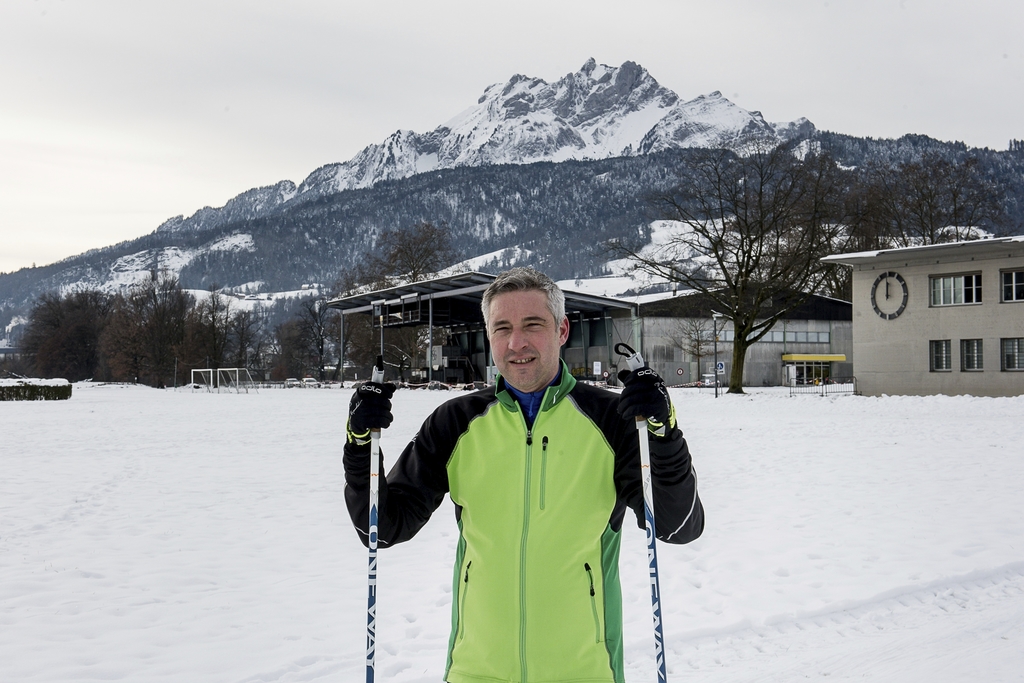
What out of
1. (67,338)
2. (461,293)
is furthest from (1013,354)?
(67,338)

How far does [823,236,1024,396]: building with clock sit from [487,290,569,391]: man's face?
35.3 metres

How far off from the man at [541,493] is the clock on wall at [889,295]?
37209mm

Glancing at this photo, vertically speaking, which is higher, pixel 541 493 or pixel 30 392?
pixel 541 493

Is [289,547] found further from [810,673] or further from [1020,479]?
[1020,479]

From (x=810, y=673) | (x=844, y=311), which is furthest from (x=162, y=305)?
(x=810, y=673)

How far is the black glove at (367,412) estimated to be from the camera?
2.76 metres

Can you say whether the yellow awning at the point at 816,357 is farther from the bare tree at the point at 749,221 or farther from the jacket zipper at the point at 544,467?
the jacket zipper at the point at 544,467

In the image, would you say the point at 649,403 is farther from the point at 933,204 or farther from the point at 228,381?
the point at 228,381

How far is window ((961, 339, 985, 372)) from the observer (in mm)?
33969

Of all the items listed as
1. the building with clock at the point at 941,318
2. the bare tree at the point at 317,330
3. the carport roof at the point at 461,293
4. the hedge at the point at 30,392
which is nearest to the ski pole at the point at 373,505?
the building with clock at the point at 941,318

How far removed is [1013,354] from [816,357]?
2301cm

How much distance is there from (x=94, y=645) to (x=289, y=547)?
2919 millimetres

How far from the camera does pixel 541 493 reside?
2.46 m

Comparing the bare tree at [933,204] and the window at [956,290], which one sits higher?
the bare tree at [933,204]
